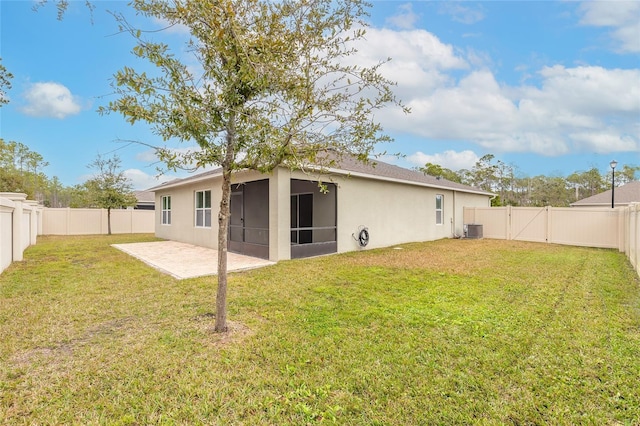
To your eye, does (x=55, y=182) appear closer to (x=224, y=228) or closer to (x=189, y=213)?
(x=189, y=213)

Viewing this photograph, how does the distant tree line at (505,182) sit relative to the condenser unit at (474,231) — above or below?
above

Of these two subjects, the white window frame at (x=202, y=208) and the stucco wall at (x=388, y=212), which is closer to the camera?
the stucco wall at (x=388, y=212)

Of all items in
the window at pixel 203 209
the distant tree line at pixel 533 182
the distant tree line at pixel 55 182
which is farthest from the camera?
the distant tree line at pixel 533 182

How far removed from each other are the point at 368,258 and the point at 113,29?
7.95 metres

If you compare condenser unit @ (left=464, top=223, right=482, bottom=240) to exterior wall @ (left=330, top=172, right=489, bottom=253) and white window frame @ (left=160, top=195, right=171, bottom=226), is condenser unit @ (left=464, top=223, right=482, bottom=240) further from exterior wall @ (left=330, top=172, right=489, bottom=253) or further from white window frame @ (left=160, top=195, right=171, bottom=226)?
white window frame @ (left=160, top=195, right=171, bottom=226)

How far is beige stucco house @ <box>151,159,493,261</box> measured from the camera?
9.56 m

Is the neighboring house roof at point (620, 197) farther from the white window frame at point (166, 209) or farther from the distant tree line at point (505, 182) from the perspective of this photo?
the white window frame at point (166, 209)

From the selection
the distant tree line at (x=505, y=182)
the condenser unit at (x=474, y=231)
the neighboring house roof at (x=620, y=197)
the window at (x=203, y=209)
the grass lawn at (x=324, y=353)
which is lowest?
the grass lawn at (x=324, y=353)

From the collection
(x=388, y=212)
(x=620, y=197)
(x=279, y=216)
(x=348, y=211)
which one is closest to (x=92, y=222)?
(x=279, y=216)

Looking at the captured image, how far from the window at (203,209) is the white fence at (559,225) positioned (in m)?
13.4

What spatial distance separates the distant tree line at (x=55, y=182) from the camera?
1981 centimetres

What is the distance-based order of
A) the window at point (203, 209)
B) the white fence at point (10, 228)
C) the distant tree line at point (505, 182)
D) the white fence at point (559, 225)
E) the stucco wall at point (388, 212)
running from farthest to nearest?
the distant tree line at point (505, 182)
the window at point (203, 209)
the white fence at point (559, 225)
the stucco wall at point (388, 212)
the white fence at point (10, 228)

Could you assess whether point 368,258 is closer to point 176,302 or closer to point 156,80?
point 176,302

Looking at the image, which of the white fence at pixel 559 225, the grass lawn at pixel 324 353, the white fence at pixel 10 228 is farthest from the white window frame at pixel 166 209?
the white fence at pixel 559 225
